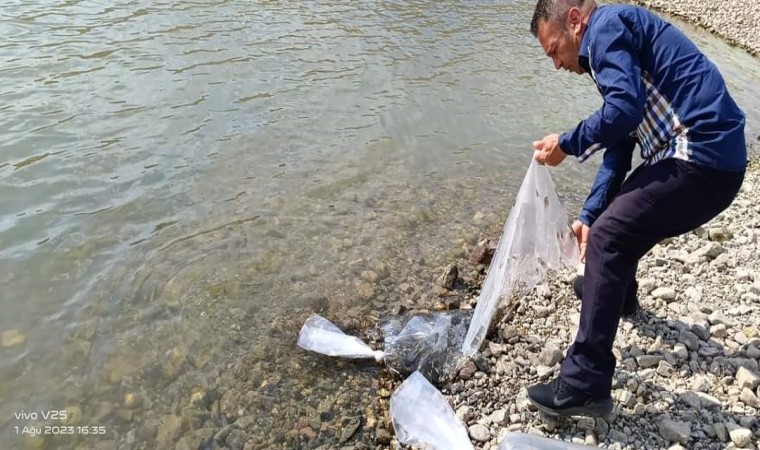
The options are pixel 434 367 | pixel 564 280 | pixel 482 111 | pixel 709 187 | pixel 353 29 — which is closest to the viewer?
pixel 709 187

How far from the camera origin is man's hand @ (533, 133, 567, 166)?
3078mm

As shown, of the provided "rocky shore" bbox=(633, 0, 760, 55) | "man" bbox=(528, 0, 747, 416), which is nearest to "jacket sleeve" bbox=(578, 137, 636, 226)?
"man" bbox=(528, 0, 747, 416)

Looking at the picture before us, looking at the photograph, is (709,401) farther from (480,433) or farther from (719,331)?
(480,433)

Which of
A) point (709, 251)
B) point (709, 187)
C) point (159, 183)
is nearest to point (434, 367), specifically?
point (709, 187)

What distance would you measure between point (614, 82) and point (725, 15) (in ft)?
57.0

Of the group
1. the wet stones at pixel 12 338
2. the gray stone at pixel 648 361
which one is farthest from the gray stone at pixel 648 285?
the wet stones at pixel 12 338

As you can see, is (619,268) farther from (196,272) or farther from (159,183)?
(159,183)

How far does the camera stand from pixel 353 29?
1077 centimetres

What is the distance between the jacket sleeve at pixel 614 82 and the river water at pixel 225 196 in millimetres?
2249

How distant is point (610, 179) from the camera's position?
358 centimetres

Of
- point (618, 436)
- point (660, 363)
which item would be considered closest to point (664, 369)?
point (660, 363)

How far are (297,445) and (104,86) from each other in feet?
19.2

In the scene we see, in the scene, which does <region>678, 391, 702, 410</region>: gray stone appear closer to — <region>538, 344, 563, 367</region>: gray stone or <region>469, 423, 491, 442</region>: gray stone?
<region>538, 344, 563, 367</region>: gray stone

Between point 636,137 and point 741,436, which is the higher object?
point 636,137
